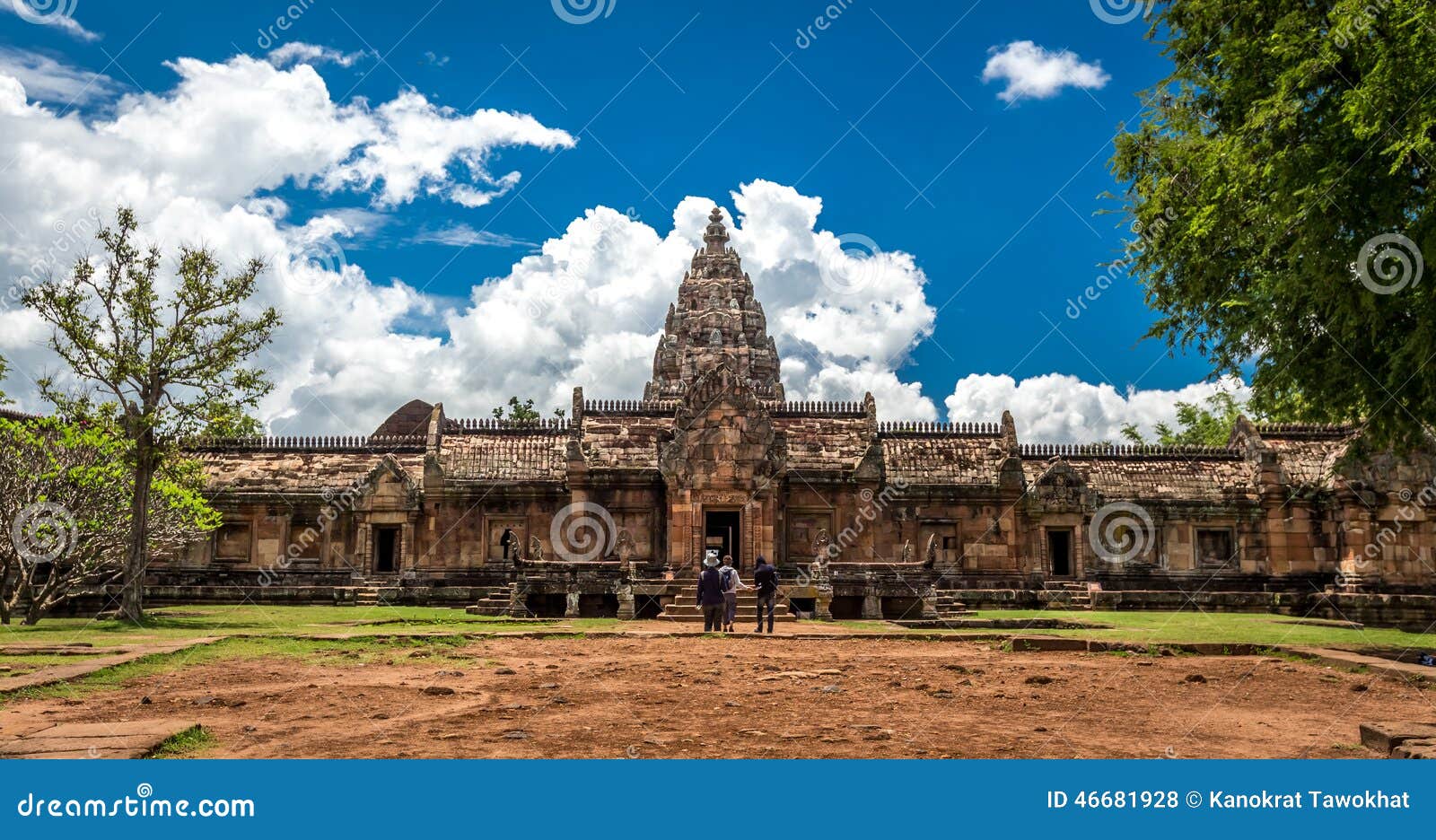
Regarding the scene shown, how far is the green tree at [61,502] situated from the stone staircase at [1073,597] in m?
21.3

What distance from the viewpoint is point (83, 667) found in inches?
464

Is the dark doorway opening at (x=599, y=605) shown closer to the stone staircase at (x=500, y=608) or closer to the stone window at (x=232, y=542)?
the stone staircase at (x=500, y=608)

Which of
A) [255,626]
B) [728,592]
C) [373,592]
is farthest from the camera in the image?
[373,592]

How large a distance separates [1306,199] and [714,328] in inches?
1688

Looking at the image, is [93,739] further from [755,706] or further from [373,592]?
[373,592]

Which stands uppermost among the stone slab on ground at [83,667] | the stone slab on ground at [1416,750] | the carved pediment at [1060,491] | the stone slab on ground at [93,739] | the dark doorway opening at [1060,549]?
the carved pediment at [1060,491]

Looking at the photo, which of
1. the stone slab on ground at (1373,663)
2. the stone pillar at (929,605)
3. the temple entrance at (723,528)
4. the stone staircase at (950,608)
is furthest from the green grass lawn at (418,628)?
the temple entrance at (723,528)

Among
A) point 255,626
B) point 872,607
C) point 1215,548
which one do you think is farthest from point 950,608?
point 255,626

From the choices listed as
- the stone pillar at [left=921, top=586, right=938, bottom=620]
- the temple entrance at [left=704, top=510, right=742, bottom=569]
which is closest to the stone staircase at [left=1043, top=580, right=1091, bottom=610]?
the stone pillar at [left=921, top=586, right=938, bottom=620]

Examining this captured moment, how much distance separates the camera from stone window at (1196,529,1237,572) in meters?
32.0

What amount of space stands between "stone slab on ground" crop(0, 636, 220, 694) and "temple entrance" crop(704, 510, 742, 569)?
15.2 metres

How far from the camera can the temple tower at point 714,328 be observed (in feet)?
182

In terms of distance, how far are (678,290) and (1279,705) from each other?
51108 mm

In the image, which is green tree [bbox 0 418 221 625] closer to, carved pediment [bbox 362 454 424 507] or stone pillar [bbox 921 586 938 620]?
carved pediment [bbox 362 454 424 507]
